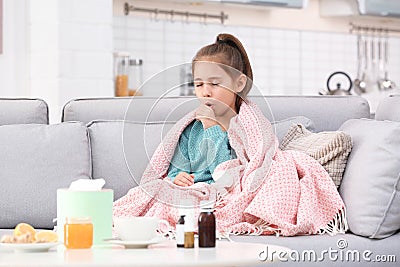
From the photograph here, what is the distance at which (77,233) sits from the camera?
1.98 m

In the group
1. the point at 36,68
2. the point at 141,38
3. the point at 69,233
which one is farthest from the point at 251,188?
the point at 141,38

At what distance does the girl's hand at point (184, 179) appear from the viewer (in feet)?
8.62

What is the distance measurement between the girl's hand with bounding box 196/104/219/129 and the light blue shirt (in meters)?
0.02

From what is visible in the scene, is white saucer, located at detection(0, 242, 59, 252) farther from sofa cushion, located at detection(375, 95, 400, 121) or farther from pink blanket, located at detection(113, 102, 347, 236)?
sofa cushion, located at detection(375, 95, 400, 121)

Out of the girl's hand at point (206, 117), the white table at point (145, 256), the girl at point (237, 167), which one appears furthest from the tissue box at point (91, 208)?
the girl's hand at point (206, 117)

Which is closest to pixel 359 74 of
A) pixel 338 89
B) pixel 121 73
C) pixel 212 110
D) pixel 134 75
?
pixel 338 89

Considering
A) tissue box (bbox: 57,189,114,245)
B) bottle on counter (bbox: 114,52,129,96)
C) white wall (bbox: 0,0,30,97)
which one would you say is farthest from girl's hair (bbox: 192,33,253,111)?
bottle on counter (bbox: 114,52,129,96)

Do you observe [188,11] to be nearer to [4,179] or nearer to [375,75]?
[375,75]

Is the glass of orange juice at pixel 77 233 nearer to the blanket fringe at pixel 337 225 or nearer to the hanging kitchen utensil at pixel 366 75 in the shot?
the blanket fringe at pixel 337 225

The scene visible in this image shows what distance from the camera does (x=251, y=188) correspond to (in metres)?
2.77

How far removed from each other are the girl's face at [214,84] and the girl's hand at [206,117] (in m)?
0.10

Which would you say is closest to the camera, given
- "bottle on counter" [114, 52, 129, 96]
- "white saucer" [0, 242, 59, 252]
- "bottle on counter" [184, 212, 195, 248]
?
"white saucer" [0, 242, 59, 252]

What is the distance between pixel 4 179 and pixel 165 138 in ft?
1.86

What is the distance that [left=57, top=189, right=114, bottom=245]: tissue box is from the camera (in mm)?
2078
